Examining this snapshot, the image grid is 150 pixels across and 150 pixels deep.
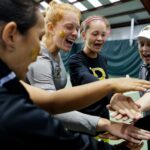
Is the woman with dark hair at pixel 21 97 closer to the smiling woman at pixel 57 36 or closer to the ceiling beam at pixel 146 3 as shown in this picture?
the smiling woman at pixel 57 36

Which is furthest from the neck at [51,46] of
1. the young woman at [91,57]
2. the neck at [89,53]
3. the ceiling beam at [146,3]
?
the ceiling beam at [146,3]

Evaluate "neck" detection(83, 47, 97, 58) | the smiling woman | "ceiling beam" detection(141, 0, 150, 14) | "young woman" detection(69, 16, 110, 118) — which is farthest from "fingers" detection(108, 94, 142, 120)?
"ceiling beam" detection(141, 0, 150, 14)

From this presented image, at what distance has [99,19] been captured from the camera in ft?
5.46

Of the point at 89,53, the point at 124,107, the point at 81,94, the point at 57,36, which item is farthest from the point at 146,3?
the point at 81,94

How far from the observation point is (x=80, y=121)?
0.99 m

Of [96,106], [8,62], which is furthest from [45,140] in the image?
[96,106]

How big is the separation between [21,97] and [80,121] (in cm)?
40

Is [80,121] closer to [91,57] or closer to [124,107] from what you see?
[124,107]

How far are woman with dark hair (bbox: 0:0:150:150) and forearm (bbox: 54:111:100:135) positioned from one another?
9.3 inches

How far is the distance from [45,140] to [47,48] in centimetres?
65

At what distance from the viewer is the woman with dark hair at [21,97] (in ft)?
1.98

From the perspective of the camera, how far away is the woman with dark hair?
0.60m

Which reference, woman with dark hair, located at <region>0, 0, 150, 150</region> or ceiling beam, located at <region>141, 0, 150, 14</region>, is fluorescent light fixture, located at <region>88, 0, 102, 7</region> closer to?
ceiling beam, located at <region>141, 0, 150, 14</region>

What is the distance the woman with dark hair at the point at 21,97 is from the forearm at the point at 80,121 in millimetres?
235
